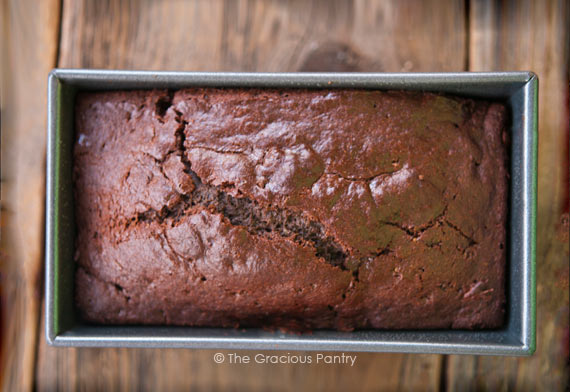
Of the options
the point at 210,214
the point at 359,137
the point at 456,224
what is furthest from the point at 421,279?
the point at 210,214

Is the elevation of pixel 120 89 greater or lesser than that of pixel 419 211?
greater

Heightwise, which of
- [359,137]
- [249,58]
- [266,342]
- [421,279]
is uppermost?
[249,58]

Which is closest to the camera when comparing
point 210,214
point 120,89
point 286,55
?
point 210,214

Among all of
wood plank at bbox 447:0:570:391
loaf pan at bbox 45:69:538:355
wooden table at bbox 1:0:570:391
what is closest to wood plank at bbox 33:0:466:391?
wooden table at bbox 1:0:570:391

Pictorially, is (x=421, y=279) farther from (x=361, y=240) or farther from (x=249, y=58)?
(x=249, y=58)

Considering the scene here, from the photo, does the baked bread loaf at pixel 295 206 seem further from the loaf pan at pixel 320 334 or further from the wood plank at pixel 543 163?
the wood plank at pixel 543 163

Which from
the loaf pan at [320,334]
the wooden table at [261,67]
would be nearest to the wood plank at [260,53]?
the wooden table at [261,67]

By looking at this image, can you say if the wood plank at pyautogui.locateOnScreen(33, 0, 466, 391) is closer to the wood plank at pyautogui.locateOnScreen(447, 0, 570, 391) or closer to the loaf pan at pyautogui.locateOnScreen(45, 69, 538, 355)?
the wood plank at pyautogui.locateOnScreen(447, 0, 570, 391)
